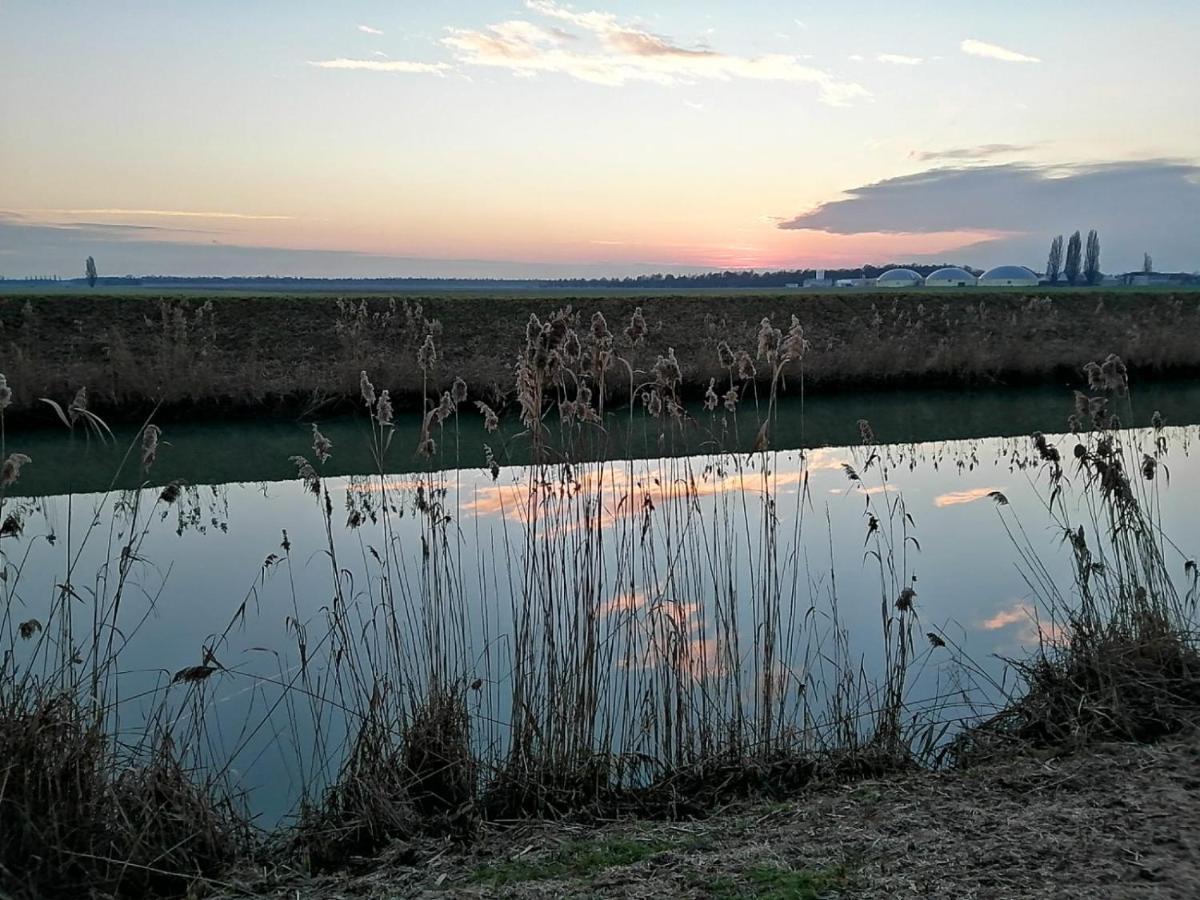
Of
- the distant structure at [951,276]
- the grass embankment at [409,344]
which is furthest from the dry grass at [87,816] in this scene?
the distant structure at [951,276]

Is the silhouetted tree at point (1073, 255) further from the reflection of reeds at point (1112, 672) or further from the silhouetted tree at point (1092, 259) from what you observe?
the reflection of reeds at point (1112, 672)

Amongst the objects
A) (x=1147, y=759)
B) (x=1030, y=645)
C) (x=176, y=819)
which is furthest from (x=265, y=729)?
(x=1030, y=645)

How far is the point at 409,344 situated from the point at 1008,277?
84.8m

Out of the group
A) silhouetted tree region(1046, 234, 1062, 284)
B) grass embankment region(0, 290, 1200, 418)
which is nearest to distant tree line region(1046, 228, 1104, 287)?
silhouetted tree region(1046, 234, 1062, 284)

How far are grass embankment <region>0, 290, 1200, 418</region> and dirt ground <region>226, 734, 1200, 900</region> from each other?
943 cm

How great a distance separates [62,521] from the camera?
9.32 metres

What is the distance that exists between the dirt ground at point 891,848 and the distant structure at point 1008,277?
90936mm

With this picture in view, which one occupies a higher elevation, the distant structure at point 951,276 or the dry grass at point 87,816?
the distant structure at point 951,276

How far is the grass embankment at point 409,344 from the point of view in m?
15.4

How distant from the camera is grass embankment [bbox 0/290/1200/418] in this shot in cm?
1538

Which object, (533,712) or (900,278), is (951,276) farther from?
(533,712)

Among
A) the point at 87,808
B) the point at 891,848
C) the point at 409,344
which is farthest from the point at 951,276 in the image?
the point at 87,808

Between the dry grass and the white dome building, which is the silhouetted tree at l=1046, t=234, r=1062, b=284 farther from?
the dry grass

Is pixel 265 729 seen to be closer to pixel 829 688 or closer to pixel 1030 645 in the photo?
pixel 829 688
